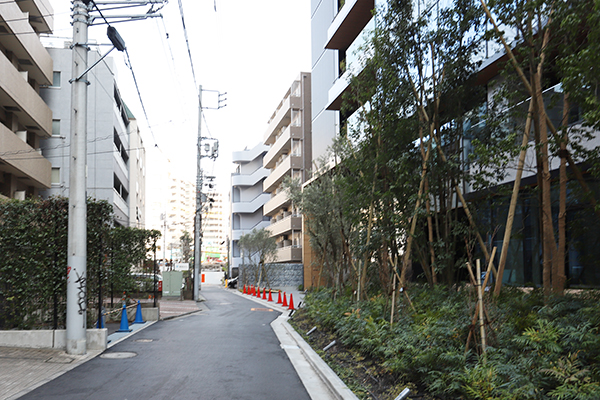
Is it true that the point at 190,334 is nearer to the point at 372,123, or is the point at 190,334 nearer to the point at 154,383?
the point at 154,383

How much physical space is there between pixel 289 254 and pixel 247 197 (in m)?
29.7

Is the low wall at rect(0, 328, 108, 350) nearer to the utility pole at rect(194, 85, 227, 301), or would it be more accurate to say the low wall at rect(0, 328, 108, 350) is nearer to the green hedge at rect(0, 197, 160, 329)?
the green hedge at rect(0, 197, 160, 329)

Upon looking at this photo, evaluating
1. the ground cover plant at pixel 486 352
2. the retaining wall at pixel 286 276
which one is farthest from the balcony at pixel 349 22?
the retaining wall at pixel 286 276

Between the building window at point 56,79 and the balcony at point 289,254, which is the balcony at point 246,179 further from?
the building window at point 56,79

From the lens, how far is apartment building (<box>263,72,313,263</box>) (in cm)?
5291

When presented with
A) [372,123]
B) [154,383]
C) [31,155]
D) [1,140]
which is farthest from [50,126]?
[154,383]

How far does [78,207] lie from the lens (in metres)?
11.7

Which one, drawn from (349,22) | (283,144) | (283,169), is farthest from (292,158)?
(349,22)

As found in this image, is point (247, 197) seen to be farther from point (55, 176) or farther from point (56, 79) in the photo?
point (56, 79)

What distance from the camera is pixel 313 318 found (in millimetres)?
17516

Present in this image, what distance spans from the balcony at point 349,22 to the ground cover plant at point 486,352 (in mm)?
17188

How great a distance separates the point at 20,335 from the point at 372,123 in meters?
10.1

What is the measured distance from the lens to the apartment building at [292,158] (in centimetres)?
5291

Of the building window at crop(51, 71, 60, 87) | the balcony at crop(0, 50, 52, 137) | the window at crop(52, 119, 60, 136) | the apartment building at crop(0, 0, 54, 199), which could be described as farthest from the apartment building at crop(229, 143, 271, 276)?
the apartment building at crop(0, 0, 54, 199)
